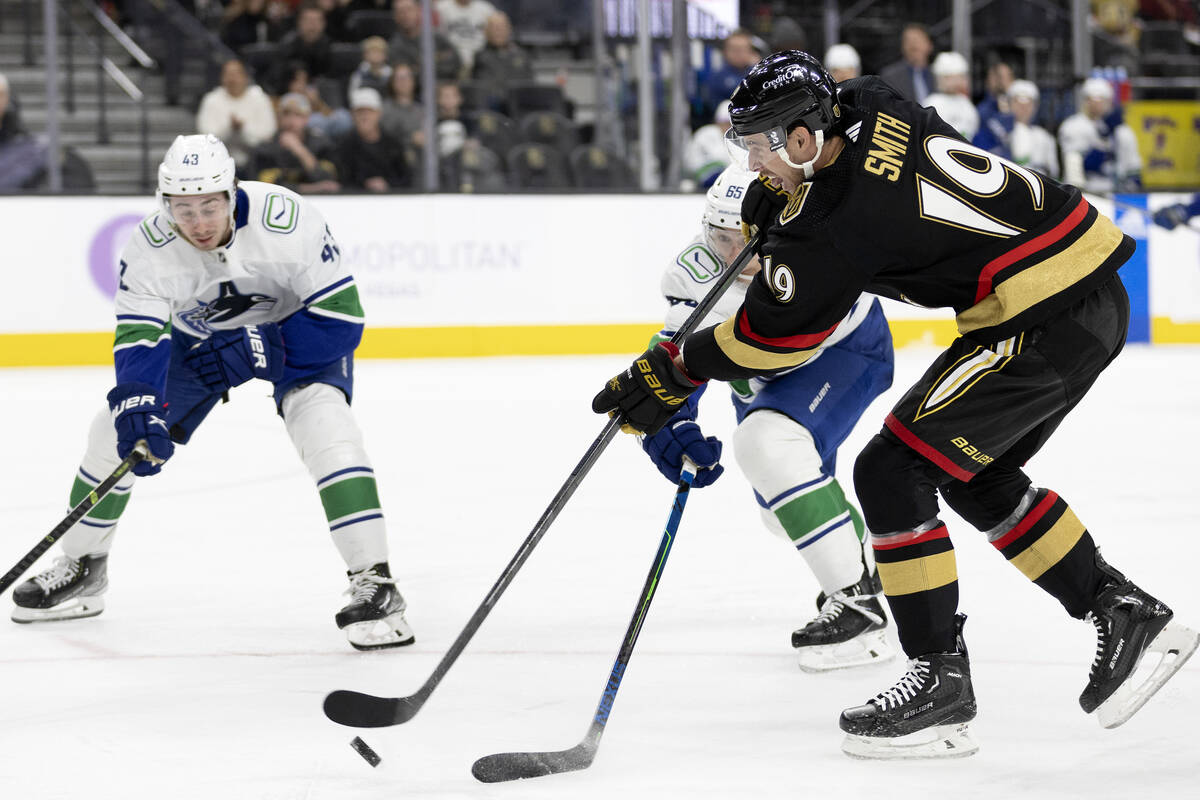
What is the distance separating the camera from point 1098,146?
905 centimetres

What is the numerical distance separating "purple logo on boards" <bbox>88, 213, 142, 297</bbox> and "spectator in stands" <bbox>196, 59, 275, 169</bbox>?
76 cm

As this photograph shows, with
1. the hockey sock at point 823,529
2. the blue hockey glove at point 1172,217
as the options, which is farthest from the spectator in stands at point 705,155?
the hockey sock at point 823,529

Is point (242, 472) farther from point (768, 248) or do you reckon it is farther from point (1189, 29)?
point (1189, 29)

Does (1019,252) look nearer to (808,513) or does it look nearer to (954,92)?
(808,513)

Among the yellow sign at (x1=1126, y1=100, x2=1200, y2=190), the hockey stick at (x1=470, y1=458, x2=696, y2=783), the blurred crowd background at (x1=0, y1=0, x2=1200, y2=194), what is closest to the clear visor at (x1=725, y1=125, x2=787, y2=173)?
the hockey stick at (x1=470, y1=458, x2=696, y2=783)

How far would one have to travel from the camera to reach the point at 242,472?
16.6ft

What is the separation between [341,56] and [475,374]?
2443 mm

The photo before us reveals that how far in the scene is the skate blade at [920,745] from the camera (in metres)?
2.35

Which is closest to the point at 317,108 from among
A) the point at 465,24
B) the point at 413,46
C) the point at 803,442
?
the point at 413,46

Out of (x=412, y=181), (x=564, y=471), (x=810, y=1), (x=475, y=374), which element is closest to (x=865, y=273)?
(x=564, y=471)

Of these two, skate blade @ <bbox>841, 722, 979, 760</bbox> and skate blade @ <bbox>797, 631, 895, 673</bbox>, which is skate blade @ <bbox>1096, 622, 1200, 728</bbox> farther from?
skate blade @ <bbox>797, 631, 895, 673</bbox>

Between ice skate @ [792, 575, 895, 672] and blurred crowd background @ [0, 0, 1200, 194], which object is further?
blurred crowd background @ [0, 0, 1200, 194]

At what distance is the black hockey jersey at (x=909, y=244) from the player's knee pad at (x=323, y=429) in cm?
100

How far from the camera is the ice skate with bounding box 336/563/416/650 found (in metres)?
3.02
